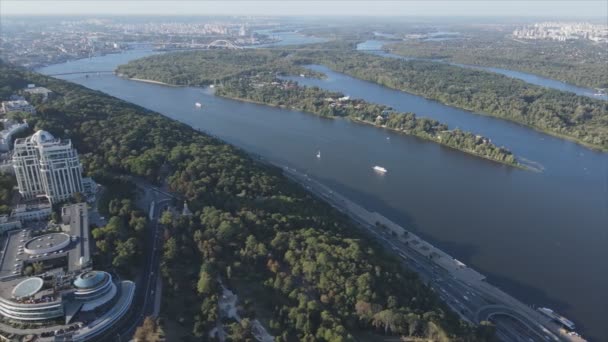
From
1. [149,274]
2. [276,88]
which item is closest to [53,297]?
[149,274]

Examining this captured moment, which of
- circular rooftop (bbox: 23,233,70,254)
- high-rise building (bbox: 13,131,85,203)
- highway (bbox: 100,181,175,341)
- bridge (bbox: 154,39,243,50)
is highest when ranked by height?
bridge (bbox: 154,39,243,50)

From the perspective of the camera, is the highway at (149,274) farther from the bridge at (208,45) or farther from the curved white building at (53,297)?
the bridge at (208,45)

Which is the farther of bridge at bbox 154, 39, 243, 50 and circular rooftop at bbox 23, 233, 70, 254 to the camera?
bridge at bbox 154, 39, 243, 50

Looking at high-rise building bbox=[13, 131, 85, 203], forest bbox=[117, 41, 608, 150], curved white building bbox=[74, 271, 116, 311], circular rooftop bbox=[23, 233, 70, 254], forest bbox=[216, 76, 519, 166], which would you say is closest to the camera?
curved white building bbox=[74, 271, 116, 311]

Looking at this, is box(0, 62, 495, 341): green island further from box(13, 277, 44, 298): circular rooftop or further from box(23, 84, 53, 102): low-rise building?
box(23, 84, 53, 102): low-rise building

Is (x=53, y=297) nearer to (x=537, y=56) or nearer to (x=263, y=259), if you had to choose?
(x=263, y=259)

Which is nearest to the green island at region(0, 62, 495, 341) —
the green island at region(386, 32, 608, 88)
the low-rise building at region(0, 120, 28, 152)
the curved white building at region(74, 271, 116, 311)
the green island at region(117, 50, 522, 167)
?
the curved white building at region(74, 271, 116, 311)
